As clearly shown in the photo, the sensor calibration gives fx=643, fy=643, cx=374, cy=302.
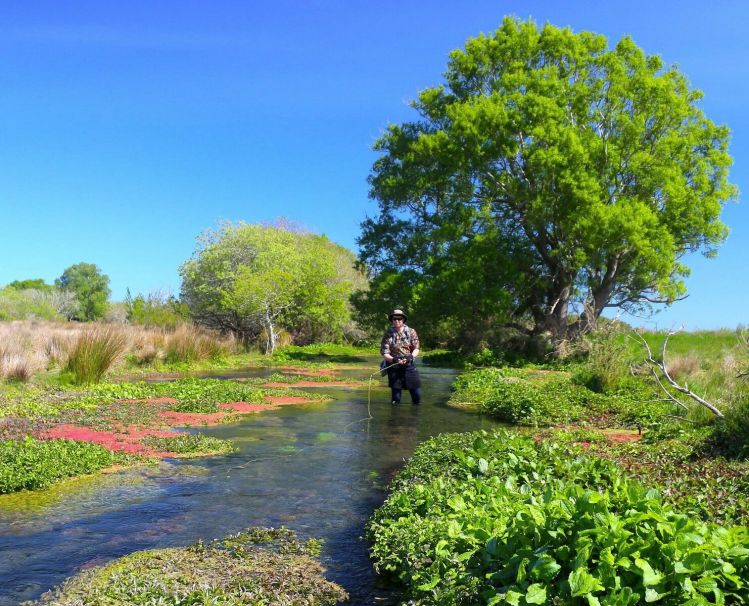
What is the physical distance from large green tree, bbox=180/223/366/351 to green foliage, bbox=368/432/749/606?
33508mm

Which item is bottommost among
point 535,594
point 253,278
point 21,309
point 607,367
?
point 535,594

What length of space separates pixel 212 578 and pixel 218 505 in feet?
7.70

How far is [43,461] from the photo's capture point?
861 cm

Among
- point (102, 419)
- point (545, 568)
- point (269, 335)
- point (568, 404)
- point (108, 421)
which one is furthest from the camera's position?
point (269, 335)

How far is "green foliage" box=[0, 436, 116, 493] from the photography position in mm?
7969

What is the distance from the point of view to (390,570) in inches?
220

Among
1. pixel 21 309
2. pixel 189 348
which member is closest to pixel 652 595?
pixel 189 348

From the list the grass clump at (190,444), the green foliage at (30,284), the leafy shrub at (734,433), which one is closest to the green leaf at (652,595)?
the leafy shrub at (734,433)

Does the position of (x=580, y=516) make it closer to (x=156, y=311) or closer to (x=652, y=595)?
(x=652, y=595)

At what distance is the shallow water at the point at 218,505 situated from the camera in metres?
5.69

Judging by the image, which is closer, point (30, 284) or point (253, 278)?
point (253, 278)

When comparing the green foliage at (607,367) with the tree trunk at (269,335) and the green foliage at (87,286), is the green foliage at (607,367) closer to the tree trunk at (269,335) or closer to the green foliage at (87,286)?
the tree trunk at (269,335)

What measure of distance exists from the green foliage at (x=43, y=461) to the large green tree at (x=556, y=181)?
74.1 feet

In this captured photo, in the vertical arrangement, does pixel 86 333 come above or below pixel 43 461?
above
